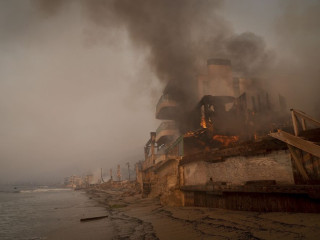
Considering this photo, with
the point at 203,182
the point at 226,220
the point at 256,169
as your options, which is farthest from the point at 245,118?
the point at 226,220

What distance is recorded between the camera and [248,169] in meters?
7.88

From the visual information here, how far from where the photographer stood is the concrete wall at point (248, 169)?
269 inches

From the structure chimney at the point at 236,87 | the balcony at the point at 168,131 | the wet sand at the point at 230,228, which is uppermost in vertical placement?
the structure chimney at the point at 236,87

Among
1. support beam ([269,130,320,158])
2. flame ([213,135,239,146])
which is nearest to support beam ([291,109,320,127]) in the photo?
support beam ([269,130,320,158])

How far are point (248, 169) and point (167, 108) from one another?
29.3 meters

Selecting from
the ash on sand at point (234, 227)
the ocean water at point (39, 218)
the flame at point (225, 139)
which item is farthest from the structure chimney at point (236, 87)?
the ash on sand at point (234, 227)

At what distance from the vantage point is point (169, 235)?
6.32 meters

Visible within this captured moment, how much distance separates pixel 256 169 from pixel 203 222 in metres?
2.81

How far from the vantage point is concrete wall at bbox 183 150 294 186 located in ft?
22.4

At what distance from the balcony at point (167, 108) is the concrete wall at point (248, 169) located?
83.6 ft

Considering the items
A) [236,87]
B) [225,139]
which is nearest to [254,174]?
[225,139]

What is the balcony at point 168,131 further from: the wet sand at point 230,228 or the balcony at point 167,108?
the wet sand at point 230,228

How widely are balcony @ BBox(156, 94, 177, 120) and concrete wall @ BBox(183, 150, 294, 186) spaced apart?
83.6 ft

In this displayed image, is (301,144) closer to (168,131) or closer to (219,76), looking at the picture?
(219,76)
